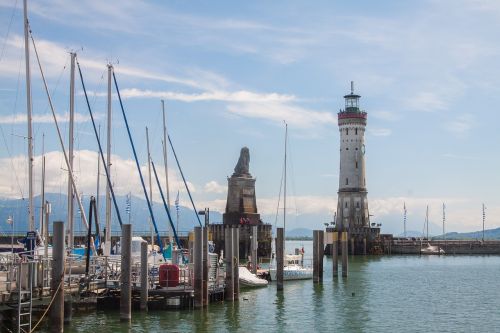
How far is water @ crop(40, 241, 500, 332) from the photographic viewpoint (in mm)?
36469

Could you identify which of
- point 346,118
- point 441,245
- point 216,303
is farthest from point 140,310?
point 441,245

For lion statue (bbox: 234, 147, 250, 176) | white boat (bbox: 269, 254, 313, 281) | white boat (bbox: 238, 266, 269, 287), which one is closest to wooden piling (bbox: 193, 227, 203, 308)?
white boat (bbox: 238, 266, 269, 287)

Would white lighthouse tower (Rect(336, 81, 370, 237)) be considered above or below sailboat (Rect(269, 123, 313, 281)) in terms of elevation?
above

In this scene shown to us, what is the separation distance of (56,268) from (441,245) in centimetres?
10980

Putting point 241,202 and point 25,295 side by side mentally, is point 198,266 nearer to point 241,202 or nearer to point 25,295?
point 25,295

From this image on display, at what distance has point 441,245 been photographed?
130 metres

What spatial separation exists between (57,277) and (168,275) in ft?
37.8

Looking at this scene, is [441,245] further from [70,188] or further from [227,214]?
[70,188]

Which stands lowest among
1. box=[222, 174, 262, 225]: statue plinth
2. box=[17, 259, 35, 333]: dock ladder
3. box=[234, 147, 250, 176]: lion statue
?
box=[17, 259, 35, 333]: dock ladder

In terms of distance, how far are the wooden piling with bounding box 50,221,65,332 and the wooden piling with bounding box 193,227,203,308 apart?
386 inches

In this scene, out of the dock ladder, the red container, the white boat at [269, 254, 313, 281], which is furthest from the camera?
the white boat at [269, 254, 313, 281]

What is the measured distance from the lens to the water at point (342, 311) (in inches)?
1436

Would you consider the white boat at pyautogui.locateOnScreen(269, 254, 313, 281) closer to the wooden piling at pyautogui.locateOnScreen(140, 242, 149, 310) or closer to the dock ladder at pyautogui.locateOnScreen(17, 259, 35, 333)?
the wooden piling at pyautogui.locateOnScreen(140, 242, 149, 310)

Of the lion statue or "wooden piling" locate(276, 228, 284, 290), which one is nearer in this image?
"wooden piling" locate(276, 228, 284, 290)
